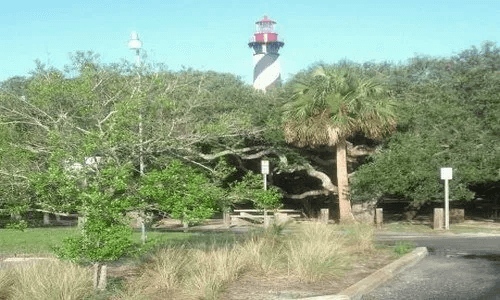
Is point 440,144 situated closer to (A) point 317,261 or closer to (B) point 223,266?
(A) point 317,261

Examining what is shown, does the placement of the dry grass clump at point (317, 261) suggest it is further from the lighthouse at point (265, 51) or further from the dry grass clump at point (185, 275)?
the lighthouse at point (265, 51)

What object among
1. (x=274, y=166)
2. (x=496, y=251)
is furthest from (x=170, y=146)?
(x=274, y=166)

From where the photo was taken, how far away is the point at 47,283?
7242mm

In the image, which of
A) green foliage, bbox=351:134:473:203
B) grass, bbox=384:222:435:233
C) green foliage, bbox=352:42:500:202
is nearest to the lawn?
grass, bbox=384:222:435:233

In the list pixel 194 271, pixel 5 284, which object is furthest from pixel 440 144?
pixel 5 284

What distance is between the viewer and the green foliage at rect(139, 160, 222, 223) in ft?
25.8

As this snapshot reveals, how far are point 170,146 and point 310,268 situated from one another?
6.20 m

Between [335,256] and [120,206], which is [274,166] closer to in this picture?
[335,256]

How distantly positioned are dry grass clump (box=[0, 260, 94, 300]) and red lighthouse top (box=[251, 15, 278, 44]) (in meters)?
100

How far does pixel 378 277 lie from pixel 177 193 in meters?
3.95

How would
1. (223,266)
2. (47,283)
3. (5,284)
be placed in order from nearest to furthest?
(47,283) → (5,284) → (223,266)

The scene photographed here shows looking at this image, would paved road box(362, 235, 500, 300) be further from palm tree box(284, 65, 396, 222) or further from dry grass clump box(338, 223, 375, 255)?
palm tree box(284, 65, 396, 222)

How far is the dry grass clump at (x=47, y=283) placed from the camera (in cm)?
709

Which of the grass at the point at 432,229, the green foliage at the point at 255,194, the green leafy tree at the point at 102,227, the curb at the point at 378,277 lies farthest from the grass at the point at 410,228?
the green leafy tree at the point at 102,227
